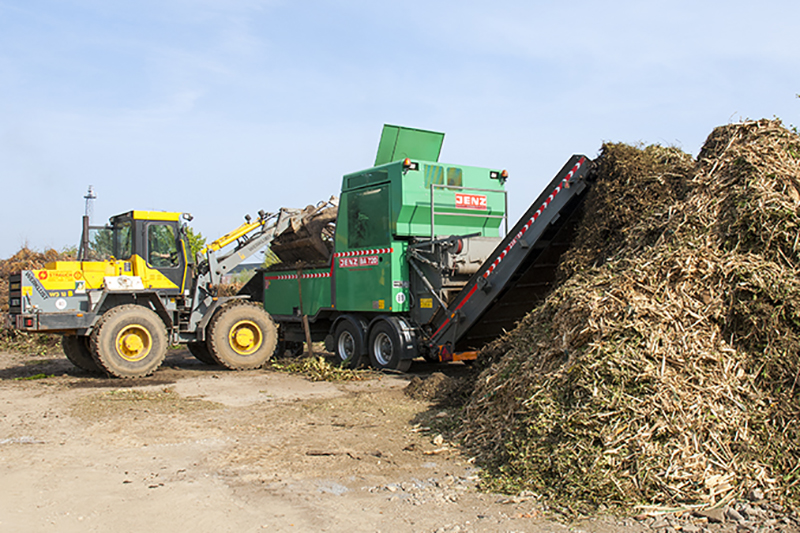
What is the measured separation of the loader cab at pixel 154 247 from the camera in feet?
37.6

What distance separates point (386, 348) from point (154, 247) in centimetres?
422

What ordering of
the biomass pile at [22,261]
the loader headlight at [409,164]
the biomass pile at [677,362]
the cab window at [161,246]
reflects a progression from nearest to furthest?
1. the biomass pile at [677,362]
2. the loader headlight at [409,164]
3. the cab window at [161,246]
4. the biomass pile at [22,261]

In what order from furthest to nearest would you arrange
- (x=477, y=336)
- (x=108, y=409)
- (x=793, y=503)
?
(x=477, y=336) → (x=108, y=409) → (x=793, y=503)

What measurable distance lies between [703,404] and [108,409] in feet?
21.1

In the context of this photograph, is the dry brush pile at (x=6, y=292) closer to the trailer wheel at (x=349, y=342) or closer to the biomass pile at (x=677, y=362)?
the trailer wheel at (x=349, y=342)

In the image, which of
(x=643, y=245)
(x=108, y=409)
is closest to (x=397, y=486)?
(x=643, y=245)

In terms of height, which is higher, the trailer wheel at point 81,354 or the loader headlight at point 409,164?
the loader headlight at point 409,164

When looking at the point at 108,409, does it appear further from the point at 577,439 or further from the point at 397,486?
the point at 577,439

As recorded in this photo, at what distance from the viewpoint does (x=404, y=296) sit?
11016 millimetres

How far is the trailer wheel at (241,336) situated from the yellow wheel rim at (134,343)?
1157mm

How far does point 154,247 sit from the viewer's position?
38.1 ft

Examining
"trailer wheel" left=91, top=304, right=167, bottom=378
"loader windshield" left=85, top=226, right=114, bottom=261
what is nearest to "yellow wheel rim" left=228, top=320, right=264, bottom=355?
"trailer wheel" left=91, top=304, right=167, bottom=378

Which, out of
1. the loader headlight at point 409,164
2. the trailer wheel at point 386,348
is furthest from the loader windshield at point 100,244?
the loader headlight at point 409,164

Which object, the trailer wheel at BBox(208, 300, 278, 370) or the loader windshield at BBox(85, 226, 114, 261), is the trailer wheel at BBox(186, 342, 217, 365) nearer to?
the trailer wheel at BBox(208, 300, 278, 370)
